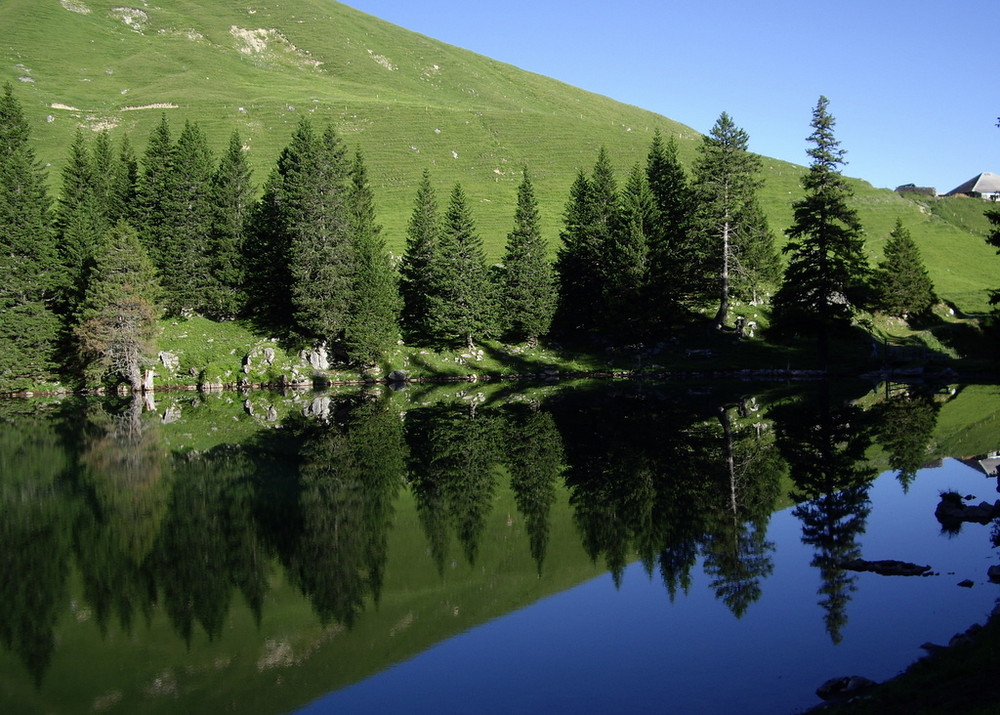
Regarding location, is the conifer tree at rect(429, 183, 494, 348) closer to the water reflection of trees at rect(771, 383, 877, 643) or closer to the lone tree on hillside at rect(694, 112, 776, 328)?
the lone tree on hillside at rect(694, 112, 776, 328)

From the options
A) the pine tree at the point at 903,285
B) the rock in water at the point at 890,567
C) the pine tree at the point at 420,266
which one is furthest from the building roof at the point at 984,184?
the rock in water at the point at 890,567

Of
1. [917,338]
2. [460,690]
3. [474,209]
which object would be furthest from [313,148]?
[460,690]

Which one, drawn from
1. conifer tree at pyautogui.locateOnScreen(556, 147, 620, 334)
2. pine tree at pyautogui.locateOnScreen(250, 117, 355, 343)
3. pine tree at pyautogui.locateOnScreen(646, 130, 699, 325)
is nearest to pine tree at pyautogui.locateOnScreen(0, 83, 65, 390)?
pine tree at pyautogui.locateOnScreen(250, 117, 355, 343)

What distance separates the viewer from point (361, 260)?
76.7 metres

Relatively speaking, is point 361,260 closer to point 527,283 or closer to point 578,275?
point 527,283

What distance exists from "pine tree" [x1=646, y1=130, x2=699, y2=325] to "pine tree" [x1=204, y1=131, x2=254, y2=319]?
136 feet

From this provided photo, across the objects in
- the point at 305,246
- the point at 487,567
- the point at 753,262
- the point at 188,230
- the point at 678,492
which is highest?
the point at 753,262

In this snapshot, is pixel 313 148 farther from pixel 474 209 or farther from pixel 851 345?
pixel 851 345

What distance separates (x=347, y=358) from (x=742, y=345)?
1459 inches

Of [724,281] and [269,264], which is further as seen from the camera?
[269,264]

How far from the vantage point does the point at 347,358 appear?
77125 mm

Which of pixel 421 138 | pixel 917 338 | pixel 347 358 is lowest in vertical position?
pixel 347 358

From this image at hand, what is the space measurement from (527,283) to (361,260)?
16.2 meters

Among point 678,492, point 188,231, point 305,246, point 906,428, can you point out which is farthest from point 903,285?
point 188,231
